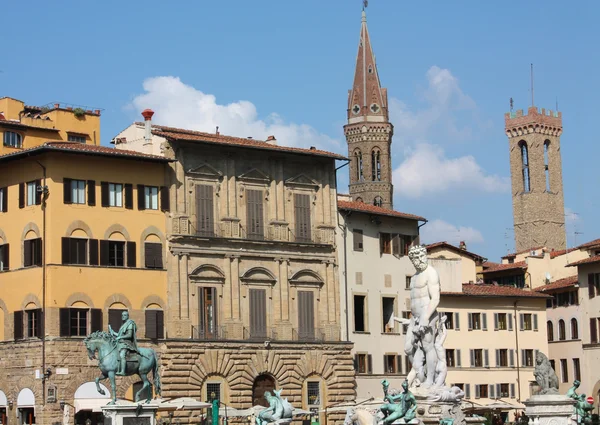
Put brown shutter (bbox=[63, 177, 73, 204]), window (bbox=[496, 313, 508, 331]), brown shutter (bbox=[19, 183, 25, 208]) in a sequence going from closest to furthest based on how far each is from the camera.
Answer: brown shutter (bbox=[63, 177, 73, 204]) → brown shutter (bbox=[19, 183, 25, 208]) → window (bbox=[496, 313, 508, 331])

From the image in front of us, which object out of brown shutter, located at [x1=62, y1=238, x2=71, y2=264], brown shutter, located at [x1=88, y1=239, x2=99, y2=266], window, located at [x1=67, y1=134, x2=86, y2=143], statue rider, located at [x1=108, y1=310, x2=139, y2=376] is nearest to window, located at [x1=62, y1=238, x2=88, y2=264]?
brown shutter, located at [x1=62, y1=238, x2=71, y2=264]

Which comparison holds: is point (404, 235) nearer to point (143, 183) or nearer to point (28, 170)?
point (143, 183)

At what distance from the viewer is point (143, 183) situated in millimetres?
57094

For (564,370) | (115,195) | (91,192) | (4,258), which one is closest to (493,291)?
(564,370)

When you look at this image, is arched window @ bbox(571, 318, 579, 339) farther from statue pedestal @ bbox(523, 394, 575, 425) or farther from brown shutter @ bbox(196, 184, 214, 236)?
statue pedestal @ bbox(523, 394, 575, 425)

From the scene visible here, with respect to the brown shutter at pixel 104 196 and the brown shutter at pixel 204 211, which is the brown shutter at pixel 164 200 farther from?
the brown shutter at pixel 104 196

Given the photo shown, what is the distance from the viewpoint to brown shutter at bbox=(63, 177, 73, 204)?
5476cm

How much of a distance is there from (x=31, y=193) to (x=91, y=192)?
8.46 feet

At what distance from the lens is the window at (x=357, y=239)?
63.9 meters

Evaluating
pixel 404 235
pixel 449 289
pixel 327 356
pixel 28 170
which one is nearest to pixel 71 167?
pixel 28 170

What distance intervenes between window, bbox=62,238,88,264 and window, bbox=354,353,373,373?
49.9ft

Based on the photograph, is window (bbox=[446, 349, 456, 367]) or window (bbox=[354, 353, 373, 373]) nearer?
window (bbox=[354, 353, 373, 373])

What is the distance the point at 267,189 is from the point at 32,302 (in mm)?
12829

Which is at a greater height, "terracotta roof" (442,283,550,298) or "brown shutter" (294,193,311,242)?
"brown shutter" (294,193,311,242)
